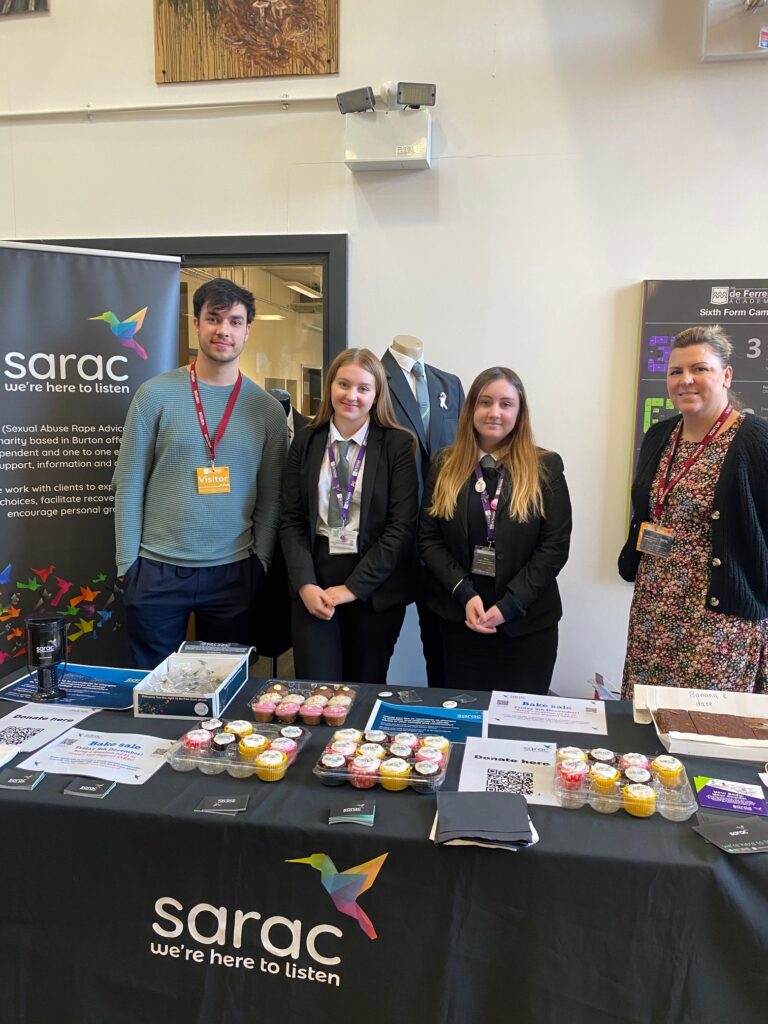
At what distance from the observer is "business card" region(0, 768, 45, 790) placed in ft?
3.83

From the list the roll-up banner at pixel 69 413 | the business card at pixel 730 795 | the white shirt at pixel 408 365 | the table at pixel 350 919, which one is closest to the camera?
the table at pixel 350 919

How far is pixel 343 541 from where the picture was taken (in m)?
2.13

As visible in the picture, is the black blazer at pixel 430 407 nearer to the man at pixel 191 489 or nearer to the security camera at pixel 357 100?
the man at pixel 191 489

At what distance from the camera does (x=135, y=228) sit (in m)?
3.18

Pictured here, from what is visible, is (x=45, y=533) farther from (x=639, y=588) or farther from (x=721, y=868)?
(x=721, y=868)

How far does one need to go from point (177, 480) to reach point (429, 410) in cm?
95

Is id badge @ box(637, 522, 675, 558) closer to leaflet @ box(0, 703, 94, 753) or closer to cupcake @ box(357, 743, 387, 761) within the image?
cupcake @ box(357, 743, 387, 761)

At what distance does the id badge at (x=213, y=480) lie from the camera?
7.20ft

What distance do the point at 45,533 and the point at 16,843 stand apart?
1.85m

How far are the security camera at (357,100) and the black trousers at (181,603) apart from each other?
6.28ft

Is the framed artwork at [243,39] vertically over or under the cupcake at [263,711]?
over

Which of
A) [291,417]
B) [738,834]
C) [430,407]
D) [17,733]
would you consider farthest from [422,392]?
[738,834]

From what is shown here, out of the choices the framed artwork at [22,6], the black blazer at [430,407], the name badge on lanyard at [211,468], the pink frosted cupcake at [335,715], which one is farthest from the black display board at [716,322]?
the framed artwork at [22,6]

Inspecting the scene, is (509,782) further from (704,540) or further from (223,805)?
(704,540)
